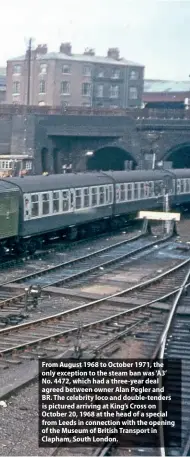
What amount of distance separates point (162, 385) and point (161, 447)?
6.61 ft

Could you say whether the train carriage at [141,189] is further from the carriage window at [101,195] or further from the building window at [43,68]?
the building window at [43,68]

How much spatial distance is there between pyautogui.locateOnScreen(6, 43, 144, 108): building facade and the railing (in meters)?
21.0

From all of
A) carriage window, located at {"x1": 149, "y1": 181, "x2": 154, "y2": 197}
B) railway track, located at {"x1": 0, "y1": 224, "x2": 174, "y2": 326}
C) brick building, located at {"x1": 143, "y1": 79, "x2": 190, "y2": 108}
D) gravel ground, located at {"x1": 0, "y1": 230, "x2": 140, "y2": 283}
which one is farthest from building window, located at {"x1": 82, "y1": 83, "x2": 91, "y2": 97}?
railway track, located at {"x1": 0, "y1": 224, "x2": 174, "y2": 326}

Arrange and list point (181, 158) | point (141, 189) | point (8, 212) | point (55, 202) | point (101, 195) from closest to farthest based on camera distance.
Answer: point (8, 212), point (55, 202), point (101, 195), point (141, 189), point (181, 158)

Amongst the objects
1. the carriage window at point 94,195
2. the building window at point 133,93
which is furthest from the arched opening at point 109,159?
the carriage window at point 94,195

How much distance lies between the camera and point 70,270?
22453 millimetres

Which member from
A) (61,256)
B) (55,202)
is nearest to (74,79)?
(55,202)

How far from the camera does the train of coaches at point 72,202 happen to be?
23797mm

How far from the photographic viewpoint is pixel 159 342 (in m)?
14.1

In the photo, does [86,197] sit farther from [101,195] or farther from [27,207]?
[27,207]

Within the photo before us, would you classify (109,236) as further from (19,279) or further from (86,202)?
(19,279)

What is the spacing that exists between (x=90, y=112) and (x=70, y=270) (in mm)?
31604

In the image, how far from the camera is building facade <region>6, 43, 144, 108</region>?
75.4 m

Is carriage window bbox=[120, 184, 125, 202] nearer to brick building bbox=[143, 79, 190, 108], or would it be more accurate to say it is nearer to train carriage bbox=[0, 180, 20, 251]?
train carriage bbox=[0, 180, 20, 251]
